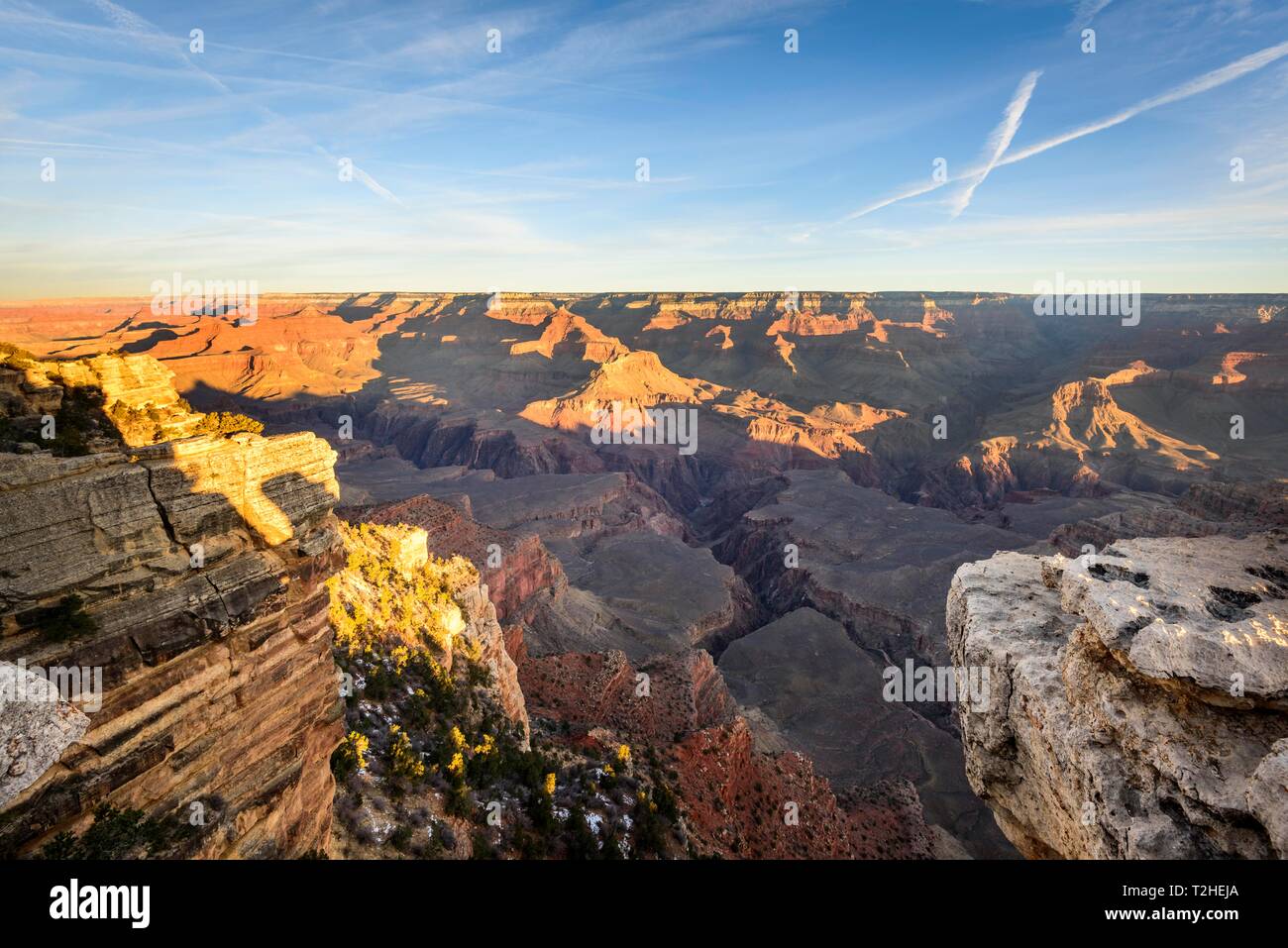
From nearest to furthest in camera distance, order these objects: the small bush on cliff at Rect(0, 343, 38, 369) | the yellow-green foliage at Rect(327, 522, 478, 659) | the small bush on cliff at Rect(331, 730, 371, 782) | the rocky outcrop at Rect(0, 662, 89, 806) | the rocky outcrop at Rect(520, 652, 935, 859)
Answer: the rocky outcrop at Rect(0, 662, 89, 806) < the small bush on cliff at Rect(0, 343, 38, 369) < the small bush on cliff at Rect(331, 730, 371, 782) < the yellow-green foliage at Rect(327, 522, 478, 659) < the rocky outcrop at Rect(520, 652, 935, 859)

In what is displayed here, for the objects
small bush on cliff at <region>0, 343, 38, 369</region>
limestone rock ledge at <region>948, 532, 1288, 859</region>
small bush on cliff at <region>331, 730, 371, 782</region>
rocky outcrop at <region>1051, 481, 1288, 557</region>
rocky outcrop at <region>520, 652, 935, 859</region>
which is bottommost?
rocky outcrop at <region>520, 652, 935, 859</region>

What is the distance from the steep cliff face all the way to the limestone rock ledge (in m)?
10.4

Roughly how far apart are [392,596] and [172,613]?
13861 mm

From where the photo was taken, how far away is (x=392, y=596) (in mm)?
20625

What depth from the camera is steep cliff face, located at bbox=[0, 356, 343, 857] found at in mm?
6309

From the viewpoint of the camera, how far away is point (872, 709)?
3869 centimetres

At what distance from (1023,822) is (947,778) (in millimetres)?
29266

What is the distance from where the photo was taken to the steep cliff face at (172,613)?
6309mm

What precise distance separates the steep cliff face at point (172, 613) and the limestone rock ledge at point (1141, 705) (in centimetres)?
1037

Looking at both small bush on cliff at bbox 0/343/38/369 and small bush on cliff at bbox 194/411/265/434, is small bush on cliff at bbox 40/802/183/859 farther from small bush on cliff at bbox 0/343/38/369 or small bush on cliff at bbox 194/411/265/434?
small bush on cliff at bbox 0/343/38/369

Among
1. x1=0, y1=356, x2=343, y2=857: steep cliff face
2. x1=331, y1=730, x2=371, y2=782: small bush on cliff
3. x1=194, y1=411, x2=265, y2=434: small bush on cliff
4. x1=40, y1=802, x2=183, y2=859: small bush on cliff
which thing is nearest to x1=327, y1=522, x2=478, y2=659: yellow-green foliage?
x1=331, y1=730, x2=371, y2=782: small bush on cliff
